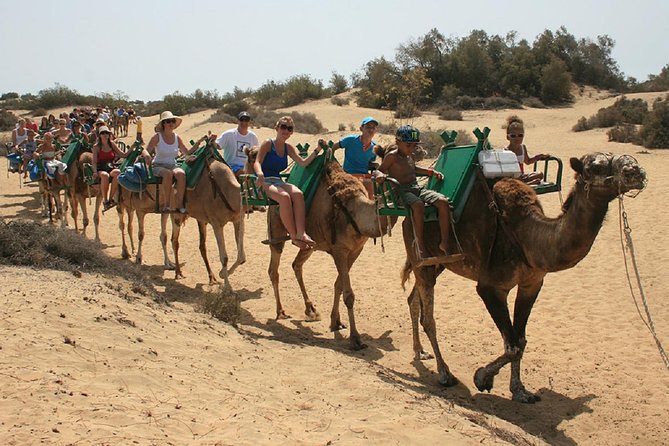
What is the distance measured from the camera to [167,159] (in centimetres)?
1153

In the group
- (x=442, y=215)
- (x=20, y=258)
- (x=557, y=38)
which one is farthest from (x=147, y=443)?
(x=557, y=38)

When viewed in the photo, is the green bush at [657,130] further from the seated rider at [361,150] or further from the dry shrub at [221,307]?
the dry shrub at [221,307]

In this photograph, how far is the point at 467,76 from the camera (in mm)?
44875

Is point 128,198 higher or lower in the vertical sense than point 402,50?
lower

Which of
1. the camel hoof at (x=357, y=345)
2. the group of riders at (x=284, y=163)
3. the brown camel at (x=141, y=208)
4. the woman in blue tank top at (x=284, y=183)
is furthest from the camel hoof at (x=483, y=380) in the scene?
the brown camel at (x=141, y=208)

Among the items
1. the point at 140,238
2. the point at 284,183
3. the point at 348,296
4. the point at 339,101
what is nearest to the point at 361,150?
the point at 284,183

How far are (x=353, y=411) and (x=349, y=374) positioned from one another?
115 cm

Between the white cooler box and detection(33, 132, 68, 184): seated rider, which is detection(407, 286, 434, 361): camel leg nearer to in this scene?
the white cooler box

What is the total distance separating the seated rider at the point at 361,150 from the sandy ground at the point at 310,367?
2.18 meters

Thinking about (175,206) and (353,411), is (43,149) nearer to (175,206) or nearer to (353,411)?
(175,206)

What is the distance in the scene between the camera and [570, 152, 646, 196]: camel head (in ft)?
19.4

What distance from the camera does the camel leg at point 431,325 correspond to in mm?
7705

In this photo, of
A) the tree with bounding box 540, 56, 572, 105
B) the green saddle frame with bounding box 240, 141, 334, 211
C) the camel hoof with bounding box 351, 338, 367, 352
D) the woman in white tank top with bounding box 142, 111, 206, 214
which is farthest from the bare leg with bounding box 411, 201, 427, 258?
the tree with bounding box 540, 56, 572, 105

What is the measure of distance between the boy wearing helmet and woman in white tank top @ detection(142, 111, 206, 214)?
15.1ft
